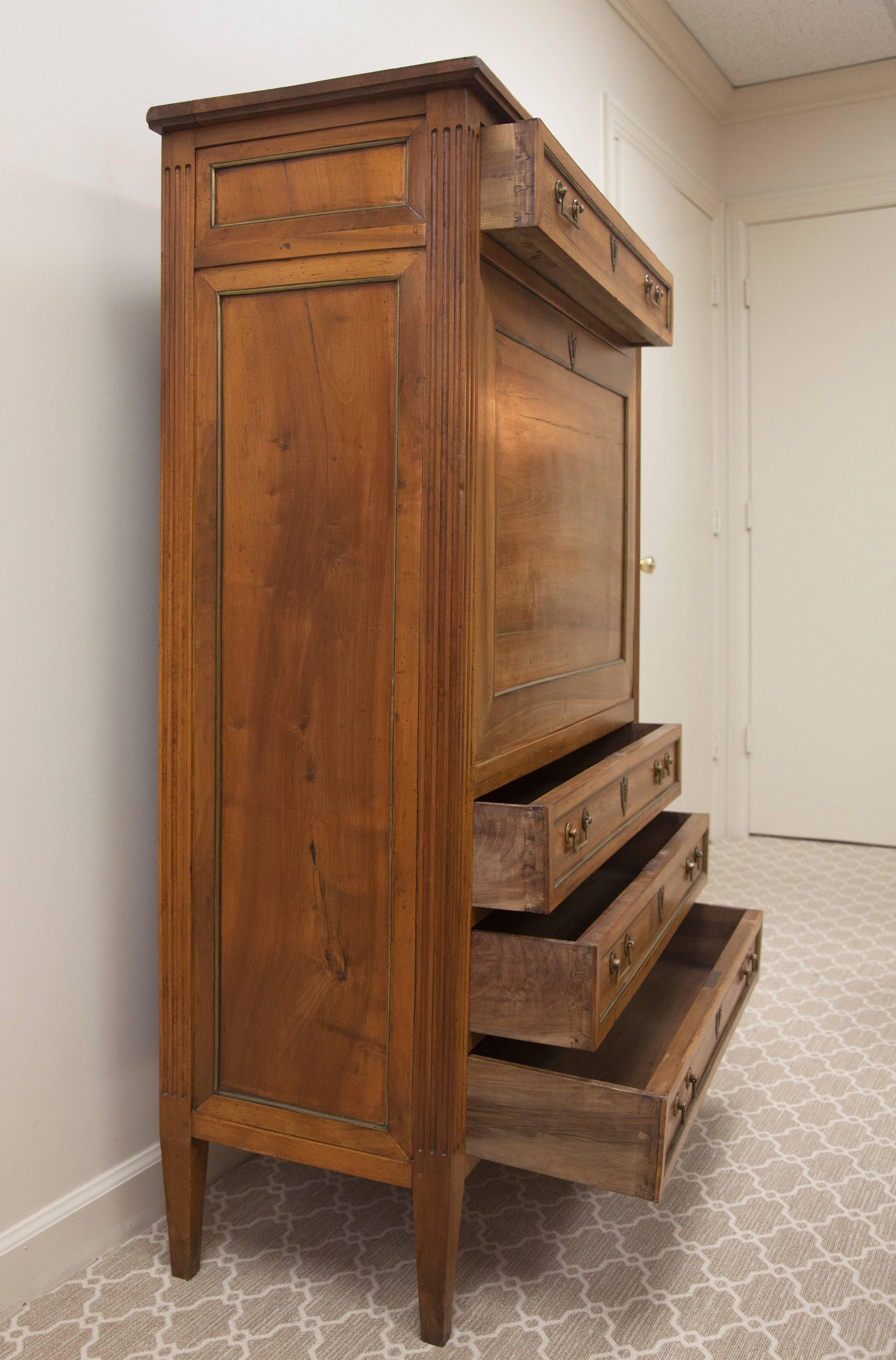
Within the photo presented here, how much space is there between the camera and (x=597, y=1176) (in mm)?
1437

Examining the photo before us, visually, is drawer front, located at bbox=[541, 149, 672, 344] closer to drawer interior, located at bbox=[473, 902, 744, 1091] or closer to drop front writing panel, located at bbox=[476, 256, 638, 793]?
drop front writing panel, located at bbox=[476, 256, 638, 793]

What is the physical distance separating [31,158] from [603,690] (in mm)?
1287

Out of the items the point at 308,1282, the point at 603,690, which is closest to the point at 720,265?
the point at 603,690

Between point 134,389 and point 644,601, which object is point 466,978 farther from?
point 644,601

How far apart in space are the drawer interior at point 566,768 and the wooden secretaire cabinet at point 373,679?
0.07 meters

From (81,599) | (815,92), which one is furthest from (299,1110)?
(815,92)

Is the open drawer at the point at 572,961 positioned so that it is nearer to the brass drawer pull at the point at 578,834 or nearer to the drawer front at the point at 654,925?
the drawer front at the point at 654,925

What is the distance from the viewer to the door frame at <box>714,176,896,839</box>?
412cm

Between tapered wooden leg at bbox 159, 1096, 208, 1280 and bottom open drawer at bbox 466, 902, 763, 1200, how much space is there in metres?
0.42

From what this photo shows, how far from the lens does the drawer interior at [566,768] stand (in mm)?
1714

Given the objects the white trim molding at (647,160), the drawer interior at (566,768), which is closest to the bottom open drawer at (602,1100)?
the drawer interior at (566,768)

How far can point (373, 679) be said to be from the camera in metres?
1.46

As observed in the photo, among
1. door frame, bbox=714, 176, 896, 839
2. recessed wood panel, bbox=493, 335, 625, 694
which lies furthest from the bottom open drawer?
door frame, bbox=714, 176, 896, 839

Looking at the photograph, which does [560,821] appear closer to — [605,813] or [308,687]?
[605,813]
